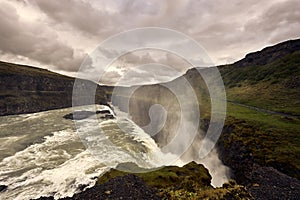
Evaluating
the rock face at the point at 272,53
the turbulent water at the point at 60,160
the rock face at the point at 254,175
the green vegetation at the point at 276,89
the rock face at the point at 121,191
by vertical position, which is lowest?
the turbulent water at the point at 60,160

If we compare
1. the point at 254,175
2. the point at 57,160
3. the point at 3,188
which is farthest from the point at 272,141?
the point at 3,188

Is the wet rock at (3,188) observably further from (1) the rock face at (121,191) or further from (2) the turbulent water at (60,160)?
(1) the rock face at (121,191)

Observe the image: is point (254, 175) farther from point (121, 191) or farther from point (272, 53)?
point (272, 53)

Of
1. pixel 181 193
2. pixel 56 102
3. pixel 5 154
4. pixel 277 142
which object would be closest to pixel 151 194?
pixel 181 193

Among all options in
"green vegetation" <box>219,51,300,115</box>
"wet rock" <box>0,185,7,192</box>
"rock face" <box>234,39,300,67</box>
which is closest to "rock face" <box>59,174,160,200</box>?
"wet rock" <box>0,185,7,192</box>

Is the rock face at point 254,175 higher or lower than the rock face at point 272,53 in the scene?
lower

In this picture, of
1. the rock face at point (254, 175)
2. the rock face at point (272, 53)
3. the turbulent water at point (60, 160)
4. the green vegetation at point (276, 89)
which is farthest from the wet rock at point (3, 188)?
the rock face at point (272, 53)

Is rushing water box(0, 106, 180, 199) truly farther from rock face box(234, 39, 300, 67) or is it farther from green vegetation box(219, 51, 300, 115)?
rock face box(234, 39, 300, 67)

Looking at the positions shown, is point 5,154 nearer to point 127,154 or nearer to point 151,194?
point 127,154

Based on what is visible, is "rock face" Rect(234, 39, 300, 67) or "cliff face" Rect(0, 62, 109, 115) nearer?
"cliff face" Rect(0, 62, 109, 115)

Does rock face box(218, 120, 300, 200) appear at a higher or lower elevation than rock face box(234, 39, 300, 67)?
lower

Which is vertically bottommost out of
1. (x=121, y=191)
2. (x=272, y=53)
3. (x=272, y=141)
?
(x=272, y=141)

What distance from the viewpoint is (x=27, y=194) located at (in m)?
27.0

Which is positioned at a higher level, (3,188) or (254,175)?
(254,175)
